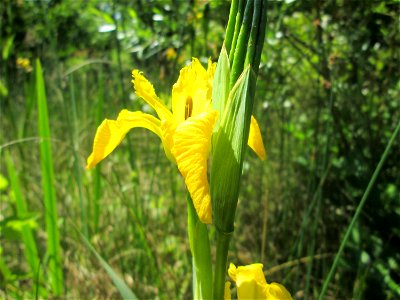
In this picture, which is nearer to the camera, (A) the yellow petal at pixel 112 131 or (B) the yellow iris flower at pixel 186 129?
(B) the yellow iris flower at pixel 186 129

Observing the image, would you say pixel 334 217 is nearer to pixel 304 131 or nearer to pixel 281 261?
pixel 281 261

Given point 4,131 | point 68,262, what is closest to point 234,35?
point 68,262

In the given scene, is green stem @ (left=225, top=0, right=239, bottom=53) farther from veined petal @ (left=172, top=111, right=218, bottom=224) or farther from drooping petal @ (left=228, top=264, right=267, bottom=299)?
drooping petal @ (left=228, top=264, right=267, bottom=299)

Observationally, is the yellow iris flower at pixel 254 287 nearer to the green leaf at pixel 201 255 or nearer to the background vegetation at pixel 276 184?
the green leaf at pixel 201 255

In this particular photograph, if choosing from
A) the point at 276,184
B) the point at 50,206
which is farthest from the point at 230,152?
the point at 276,184

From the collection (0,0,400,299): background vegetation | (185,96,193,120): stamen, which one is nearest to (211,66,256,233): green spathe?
(185,96,193,120): stamen

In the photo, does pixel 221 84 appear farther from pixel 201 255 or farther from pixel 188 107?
pixel 201 255

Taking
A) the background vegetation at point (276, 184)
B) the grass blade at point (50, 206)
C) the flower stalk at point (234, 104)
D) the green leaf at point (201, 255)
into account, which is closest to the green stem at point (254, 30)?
the flower stalk at point (234, 104)
